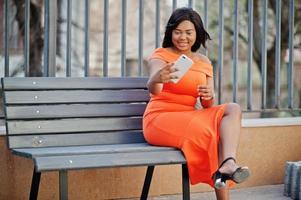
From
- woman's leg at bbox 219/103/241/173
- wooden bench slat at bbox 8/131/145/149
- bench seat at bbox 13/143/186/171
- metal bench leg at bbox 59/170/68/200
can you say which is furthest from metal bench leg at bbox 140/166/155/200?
metal bench leg at bbox 59/170/68/200

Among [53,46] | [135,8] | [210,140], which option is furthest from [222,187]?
[135,8]

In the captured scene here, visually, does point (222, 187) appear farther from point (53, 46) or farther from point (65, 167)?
point (53, 46)

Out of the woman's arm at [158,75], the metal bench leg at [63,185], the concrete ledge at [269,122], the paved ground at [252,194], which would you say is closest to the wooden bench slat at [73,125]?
the woman's arm at [158,75]

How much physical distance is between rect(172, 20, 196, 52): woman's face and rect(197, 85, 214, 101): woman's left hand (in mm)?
289

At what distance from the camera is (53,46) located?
15.5 ft

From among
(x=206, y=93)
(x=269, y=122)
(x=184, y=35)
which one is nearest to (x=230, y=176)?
(x=206, y=93)

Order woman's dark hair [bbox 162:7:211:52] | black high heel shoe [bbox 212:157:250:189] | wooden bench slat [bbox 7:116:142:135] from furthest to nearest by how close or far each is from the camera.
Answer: woman's dark hair [bbox 162:7:211:52]
wooden bench slat [bbox 7:116:142:135]
black high heel shoe [bbox 212:157:250:189]

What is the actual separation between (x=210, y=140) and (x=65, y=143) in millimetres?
883

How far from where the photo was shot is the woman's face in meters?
4.24

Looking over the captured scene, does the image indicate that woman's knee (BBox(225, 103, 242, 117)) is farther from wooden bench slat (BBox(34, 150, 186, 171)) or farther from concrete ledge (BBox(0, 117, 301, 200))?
concrete ledge (BBox(0, 117, 301, 200))

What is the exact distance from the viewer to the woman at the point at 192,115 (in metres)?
3.89

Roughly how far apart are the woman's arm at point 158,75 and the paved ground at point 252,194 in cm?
113

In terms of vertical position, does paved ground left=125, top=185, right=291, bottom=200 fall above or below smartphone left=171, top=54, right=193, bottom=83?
below

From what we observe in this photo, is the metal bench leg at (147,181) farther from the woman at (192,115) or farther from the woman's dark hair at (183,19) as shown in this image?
the woman's dark hair at (183,19)
